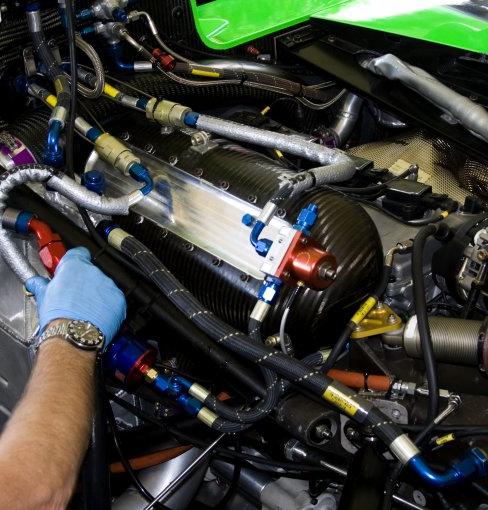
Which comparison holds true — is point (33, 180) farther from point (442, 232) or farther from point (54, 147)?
point (442, 232)

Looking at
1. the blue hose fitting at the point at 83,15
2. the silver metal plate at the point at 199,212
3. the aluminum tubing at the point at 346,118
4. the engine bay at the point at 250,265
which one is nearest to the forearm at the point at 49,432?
the engine bay at the point at 250,265

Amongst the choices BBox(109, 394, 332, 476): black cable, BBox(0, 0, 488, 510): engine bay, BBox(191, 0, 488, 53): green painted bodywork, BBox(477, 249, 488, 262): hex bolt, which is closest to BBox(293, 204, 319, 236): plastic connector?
BBox(0, 0, 488, 510): engine bay

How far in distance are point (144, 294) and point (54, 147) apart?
0.40m

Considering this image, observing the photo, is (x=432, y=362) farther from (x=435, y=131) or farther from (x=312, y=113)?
(x=312, y=113)

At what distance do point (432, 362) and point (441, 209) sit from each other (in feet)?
1.50

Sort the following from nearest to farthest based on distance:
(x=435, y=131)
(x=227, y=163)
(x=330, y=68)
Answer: (x=227, y=163) → (x=435, y=131) → (x=330, y=68)

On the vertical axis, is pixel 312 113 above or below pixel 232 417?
above

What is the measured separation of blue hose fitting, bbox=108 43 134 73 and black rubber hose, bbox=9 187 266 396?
0.50m

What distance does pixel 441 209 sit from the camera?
5.53 ft

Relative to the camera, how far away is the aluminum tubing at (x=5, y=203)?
151 centimetres

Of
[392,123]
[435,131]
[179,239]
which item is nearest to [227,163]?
[179,239]

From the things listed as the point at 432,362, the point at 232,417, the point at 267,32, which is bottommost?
the point at 232,417

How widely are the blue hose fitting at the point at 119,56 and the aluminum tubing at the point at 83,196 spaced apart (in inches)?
20.7

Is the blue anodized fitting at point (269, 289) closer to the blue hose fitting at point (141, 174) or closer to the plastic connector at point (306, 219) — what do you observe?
the plastic connector at point (306, 219)
